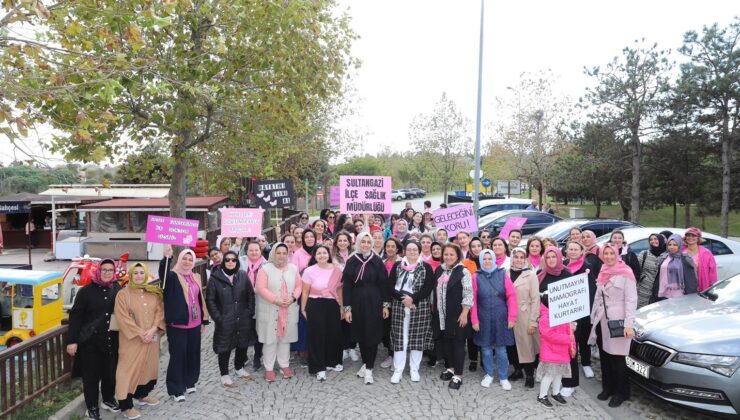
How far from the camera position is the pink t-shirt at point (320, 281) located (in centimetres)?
647

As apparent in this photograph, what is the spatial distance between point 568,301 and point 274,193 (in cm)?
914


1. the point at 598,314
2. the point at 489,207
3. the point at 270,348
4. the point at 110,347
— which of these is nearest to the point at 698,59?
the point at 489,207

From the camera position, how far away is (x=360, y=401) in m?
5.81

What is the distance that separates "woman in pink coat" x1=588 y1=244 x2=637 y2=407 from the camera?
5.56m

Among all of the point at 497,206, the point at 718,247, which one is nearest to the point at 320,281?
the point at 718,247

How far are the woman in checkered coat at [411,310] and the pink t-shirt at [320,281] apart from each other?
79 cm

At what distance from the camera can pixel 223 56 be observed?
380 inches

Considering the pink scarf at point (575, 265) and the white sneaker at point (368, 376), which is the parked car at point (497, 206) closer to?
the pink scarf at point (575, 265)

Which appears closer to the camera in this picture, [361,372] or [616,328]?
[616,328]

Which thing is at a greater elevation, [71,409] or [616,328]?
[616,328]

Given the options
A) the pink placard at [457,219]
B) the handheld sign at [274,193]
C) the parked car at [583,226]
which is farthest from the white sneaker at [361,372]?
the parked car at [583,226]

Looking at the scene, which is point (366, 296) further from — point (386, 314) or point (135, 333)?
point (135, 333)

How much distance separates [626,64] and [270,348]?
2516cm

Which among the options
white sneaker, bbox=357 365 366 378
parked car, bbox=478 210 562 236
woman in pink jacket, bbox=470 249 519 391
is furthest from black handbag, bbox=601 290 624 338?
parked car, bbox=478 210 562 236
